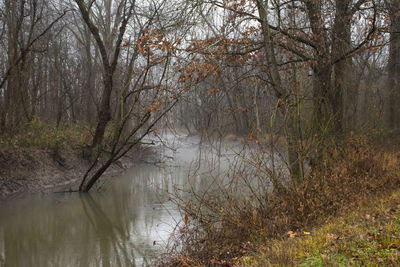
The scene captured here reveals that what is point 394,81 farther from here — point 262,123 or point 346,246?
point 346,246

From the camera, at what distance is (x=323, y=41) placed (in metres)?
10.5

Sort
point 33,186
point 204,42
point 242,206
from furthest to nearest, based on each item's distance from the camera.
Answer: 1. point 33,186
2. point 204,42
3. point 242,206

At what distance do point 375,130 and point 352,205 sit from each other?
516cm

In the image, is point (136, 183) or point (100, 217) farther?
point (136, 183)

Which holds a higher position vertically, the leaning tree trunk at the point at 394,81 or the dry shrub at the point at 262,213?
the leaning tree trunk at the point at 394,81

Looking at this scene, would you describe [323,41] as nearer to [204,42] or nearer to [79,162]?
[204,42]

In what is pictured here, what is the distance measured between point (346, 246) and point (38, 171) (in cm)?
1126

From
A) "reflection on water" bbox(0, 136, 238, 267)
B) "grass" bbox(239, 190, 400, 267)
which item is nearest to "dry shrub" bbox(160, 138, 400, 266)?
"grass" bbox(239, 190, 400, 267)

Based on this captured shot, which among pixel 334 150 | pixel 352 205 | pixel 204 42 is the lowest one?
pixel 352 205

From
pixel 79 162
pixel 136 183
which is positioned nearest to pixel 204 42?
pixel 136 183

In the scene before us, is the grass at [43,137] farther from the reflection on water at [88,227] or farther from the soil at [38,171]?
the reflection on water at [88,227]

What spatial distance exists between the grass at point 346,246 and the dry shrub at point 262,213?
54 centimetres

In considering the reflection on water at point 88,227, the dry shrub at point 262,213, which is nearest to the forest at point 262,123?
the dry shrub at point 262,213

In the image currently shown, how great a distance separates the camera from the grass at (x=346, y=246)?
13.7ft
